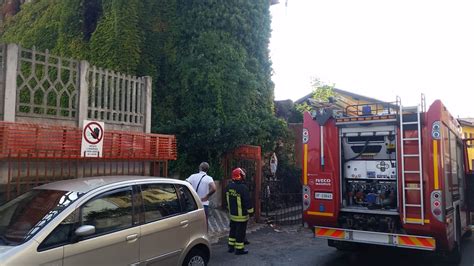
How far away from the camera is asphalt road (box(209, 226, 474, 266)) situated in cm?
744

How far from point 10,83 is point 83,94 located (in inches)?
50.4

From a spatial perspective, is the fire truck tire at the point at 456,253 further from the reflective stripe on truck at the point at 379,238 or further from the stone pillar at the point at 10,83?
the stone pillar at the point at 10,83

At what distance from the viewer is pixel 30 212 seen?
4285 millimetres

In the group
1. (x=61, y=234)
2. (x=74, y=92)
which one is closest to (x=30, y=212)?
(x=61, y=234)

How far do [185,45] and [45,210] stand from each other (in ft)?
31.3

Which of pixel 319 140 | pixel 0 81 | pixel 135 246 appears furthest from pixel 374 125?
pixel 0 81

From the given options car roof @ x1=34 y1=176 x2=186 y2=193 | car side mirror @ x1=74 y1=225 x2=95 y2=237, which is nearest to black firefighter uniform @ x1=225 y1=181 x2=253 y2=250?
car roof @ x1=34 y1=176 x2=186 y2=193

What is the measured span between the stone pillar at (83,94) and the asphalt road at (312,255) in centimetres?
344

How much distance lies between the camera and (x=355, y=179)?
7.53 m

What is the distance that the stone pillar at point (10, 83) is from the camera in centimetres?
618

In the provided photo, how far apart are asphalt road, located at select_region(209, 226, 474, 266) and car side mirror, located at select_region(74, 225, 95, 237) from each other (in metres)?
3.46

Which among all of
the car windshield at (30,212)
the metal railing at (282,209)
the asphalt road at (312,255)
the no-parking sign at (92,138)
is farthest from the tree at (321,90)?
the car windshield at (30,212)

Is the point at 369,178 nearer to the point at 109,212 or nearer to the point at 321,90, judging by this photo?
the point at 109,212

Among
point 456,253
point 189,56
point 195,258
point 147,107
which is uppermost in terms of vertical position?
point 189,56
